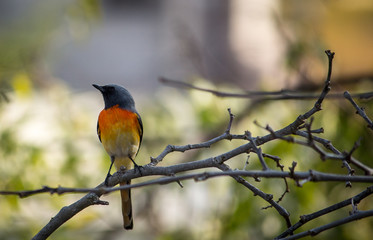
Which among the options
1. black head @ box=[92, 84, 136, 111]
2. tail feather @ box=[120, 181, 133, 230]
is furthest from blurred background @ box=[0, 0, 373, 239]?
tail feather @ box=[120, 181, 133, 230]

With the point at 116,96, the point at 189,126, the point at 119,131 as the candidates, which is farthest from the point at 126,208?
the point at 189,126

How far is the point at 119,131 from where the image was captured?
343 cm

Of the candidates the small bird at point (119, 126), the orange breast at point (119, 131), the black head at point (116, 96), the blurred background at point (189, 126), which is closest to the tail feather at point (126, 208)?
the small bird at point (119, 126)

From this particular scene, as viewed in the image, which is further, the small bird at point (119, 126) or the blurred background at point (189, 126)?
the blurred background at point (189, 126)

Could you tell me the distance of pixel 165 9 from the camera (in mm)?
10250

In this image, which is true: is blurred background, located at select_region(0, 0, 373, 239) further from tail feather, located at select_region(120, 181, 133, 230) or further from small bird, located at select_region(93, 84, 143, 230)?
tail feather, located at select_region(120, 181, 133, 230)

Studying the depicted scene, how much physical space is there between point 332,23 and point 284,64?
293 centimetres

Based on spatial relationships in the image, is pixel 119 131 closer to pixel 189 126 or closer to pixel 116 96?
pixel 116 96

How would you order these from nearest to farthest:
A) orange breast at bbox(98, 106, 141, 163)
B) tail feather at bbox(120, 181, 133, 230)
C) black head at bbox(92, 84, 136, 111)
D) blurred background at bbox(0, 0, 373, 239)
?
tail feather at bbox(120, 181, 133, 230), orange breast at bbox(98, 106, 141, 163), black head at bbox(92, 84, 136, 111), blurred background at bbox(0, 0, 373, 239)

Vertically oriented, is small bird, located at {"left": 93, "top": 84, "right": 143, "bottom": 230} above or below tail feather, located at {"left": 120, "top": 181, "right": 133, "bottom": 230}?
above

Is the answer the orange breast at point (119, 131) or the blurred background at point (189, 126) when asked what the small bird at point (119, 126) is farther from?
the blurred background at point (189, 126)

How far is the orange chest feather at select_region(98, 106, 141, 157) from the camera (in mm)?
3438

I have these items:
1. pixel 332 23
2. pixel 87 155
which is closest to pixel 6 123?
pixel 87 155

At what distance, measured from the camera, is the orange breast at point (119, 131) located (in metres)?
3.44
